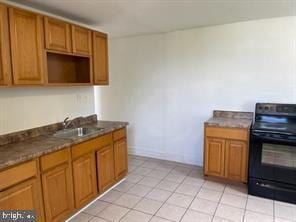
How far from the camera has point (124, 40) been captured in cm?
434

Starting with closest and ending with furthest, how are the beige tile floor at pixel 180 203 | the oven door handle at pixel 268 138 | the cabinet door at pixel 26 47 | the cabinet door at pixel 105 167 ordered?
the cabinet door at pixel 26 47 → the beige tile floor at pixel 180 203 → the oven door handle at pixel 268 138 → the cabinet door at pixel 105 167

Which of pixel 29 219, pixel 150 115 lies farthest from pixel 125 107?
pixel 29 219

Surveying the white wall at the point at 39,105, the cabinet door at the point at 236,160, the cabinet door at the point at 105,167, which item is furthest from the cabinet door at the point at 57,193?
the cabinet door at the point at 236,160

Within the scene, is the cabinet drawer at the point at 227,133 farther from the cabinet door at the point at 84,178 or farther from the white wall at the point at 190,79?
the cabinet door at the point at 84,178

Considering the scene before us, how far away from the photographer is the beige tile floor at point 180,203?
8.02ft

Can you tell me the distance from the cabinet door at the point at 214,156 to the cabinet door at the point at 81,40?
2064mm

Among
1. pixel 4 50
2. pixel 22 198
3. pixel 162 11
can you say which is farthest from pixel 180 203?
pixel 4 50

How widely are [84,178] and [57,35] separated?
1622 millimetres

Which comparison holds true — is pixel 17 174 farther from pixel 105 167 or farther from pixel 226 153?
pixel 226 153

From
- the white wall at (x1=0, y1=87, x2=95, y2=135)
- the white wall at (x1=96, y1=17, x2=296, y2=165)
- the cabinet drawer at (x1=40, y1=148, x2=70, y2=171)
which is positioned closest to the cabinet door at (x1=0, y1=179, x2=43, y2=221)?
the cabinet drawer at (x1=40, y1=148, x2=70, y2=171)

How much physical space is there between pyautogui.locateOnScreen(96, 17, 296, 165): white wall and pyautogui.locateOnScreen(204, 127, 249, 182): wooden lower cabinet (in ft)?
1.94

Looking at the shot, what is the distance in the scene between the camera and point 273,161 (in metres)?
2.77

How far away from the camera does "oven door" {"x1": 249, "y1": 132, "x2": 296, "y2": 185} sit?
266cm

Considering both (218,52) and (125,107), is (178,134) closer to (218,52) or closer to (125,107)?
(125,107)
